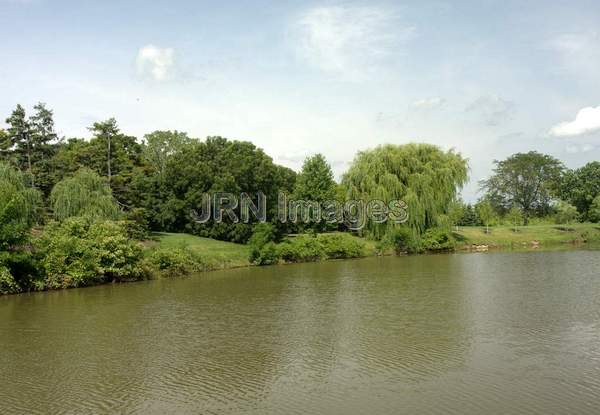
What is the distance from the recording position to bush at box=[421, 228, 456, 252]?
162 ft

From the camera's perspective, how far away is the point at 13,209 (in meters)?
27.3

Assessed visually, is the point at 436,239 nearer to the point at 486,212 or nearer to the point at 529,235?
the point at 529,235

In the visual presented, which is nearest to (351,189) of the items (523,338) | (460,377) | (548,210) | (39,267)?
(39,267)

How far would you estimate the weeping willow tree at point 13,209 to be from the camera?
26828mm

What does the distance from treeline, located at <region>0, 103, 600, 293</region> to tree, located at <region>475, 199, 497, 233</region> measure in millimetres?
26042

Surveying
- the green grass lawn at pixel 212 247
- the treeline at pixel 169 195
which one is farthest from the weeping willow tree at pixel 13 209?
the green grass lawn at pixel 212 247

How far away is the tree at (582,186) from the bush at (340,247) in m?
43.3

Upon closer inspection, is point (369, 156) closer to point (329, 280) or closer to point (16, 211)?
A: point (329, 280)

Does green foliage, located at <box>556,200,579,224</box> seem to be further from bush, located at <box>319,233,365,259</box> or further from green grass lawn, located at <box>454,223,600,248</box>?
bush, located at <box>319,233,365,259</box>

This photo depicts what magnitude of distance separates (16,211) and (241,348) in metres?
17.4

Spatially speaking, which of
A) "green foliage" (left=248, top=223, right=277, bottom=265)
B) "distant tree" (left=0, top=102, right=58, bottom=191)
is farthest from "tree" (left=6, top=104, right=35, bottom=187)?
"green foliage" (left=248, top=223, right=277, bottom=265)

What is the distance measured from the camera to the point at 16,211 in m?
27.6

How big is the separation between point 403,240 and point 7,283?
3204cm

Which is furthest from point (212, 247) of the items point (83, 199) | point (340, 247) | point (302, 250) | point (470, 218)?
point (470, 218)
